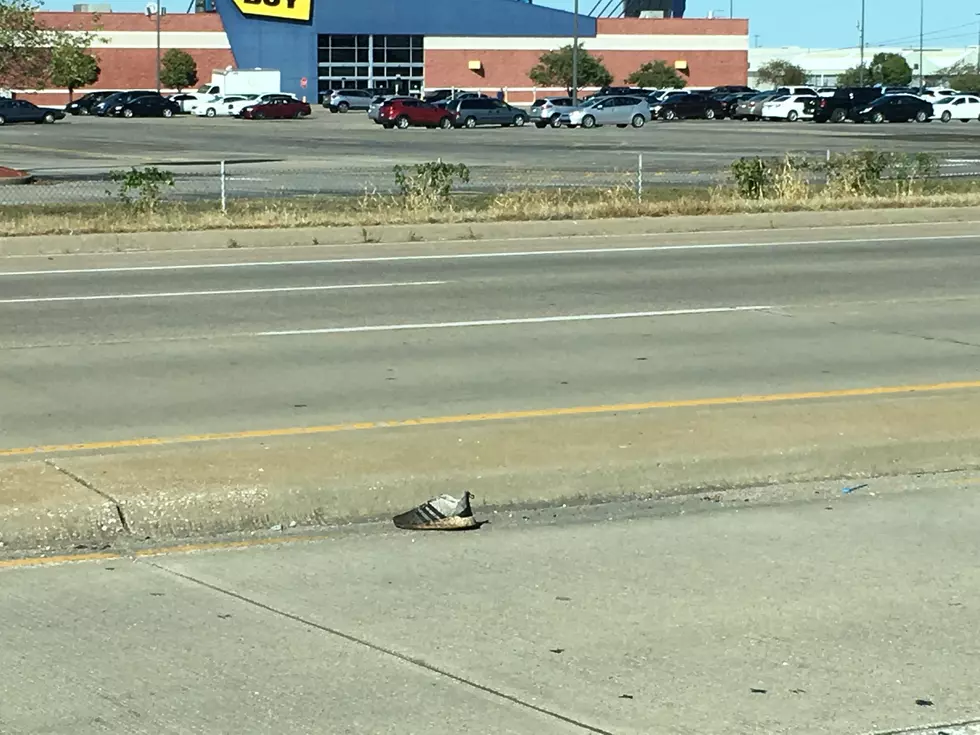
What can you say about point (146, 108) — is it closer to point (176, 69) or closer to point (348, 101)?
point (348, 101)

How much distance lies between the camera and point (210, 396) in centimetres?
1052

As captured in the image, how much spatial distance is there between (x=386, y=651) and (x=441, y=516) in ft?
5.83

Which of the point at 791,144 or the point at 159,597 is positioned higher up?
the point at 791,144

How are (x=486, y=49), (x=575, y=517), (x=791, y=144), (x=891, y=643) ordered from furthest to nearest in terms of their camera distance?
(x=486, y=49) < (x=791, y=144) < (x=575, y=517) < (x=891, y=643)

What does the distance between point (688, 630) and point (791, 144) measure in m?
47.0

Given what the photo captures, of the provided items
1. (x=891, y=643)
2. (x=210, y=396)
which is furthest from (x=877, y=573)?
(x=210, y=396)

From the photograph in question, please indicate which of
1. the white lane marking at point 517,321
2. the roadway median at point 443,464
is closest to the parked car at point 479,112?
the white lane marking at point 517,321

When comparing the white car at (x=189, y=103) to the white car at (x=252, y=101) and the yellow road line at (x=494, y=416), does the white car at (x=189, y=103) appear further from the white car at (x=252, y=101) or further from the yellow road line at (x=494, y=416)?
the yellow road line at (x=494, y=416)

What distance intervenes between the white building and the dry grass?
12905cm

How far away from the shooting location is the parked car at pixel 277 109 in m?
84.8

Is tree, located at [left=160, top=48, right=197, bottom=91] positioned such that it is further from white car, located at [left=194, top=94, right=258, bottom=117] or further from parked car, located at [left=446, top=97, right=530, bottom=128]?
parked car, located at [left=446, top=97, right=530, bottom=128]

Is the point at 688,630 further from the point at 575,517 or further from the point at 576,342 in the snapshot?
the point at 576,342

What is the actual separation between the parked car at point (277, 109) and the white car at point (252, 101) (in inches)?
14.5

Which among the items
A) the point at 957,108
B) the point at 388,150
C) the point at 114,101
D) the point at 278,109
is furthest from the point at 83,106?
the point at 957,108
